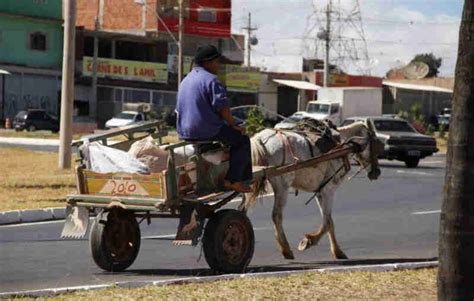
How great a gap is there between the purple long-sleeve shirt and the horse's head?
3247 mm

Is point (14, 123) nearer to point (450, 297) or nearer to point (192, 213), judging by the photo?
point (192, 213)

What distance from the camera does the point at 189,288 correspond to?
922cm

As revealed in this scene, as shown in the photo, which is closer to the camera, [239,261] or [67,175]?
[239,261]

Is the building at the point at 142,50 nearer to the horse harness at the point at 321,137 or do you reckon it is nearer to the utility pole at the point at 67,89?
the utility pole at the point at 67,89

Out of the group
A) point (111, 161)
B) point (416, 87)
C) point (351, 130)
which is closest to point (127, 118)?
point (416, 87)

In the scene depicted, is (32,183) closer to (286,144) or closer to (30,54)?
(286,144)

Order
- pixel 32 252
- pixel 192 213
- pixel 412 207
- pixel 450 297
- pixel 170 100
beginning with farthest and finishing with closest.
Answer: pixel 170 100
pixel 412 207
pixel 32 252
pixel 192 213
pixel 450 297

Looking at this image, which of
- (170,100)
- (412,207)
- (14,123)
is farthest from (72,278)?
(170,100)

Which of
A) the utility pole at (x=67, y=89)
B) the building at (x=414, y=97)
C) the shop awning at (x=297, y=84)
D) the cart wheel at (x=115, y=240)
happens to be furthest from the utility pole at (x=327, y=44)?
the cart wheel at (x=115, y=240)

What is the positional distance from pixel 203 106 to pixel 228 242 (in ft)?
4.64

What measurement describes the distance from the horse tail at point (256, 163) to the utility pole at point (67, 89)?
1405 centimetres

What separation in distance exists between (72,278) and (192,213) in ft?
4.55

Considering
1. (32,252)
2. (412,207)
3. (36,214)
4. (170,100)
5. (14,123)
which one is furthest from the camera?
(170,100)

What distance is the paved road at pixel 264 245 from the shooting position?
11.1 metres
